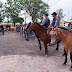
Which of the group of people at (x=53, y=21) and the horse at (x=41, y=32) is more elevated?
the group of people at (x=53, y=21)

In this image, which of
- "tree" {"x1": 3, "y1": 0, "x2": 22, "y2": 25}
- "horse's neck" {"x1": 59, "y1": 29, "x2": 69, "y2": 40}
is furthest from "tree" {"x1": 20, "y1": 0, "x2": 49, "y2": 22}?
"horse's neck" {"x1": 59, "y1": 29, "x2": 69, "y2": 40}

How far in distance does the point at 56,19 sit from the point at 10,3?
48.3 meters

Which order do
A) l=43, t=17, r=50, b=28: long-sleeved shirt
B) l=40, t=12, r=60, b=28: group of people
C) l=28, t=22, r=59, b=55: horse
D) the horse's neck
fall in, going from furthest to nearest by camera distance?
l=43, t=17, r=50, b=28: long-sleeved shirt < l=28, t=22, r=59, b=55: horse < l=40, t=12, r=60, b=28: group of people < the horse's neck

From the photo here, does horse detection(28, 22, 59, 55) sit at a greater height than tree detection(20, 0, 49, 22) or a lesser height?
lesser

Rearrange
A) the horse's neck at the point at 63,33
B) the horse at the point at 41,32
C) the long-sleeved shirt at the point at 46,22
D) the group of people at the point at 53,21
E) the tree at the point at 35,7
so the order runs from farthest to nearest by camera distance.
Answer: the tree at the point at 35,7, the long-sleeved shirt at the point at 46,22, the horse at the point at 41,32, the group of people at the point at 53,21, the horse's neck at the point at 63,33

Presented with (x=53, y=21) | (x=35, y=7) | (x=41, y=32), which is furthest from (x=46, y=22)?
(x=35, y=7)

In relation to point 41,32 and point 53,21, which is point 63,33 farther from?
point 41,32

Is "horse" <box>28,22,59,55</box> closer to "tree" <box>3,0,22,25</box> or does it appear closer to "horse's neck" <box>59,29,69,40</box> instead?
"horse's neck" <box>59,29,69,40</box>

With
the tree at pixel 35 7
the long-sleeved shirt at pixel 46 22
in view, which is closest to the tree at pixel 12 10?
the tree at pixel 35 7

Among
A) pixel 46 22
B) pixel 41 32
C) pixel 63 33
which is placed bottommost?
pixel 41 32

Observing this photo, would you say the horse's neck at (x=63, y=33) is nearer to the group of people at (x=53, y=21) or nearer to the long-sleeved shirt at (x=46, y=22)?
the group of people at (x=53, y=21)

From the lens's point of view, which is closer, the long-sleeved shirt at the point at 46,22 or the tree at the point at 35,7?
the long-sleeved shirt at the point at 46,22

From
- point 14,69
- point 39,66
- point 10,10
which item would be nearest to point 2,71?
point 14,69

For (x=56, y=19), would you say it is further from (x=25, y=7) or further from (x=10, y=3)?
(x=10, y=3)
